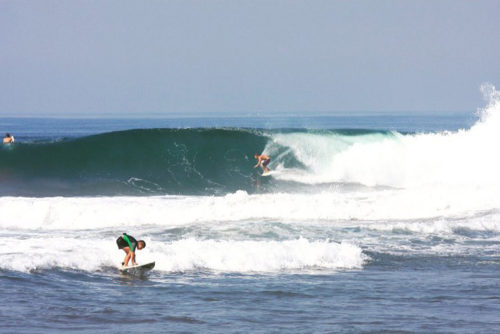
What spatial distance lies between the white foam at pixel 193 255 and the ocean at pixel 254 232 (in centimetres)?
3

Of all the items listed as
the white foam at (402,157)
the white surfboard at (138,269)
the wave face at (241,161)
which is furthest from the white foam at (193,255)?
the white foam at (402,157)

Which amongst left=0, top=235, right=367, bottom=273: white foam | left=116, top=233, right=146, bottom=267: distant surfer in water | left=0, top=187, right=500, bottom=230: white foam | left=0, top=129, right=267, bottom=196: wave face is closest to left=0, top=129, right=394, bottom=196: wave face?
left=0, top=129, right=267, bottom=196: wave face

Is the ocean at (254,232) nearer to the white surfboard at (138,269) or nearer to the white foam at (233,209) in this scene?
the white foam at (233,209)

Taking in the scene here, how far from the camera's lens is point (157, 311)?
30.1 feet

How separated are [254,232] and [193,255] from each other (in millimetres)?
3131

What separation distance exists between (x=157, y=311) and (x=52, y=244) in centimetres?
458

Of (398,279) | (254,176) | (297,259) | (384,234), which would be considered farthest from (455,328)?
(254,176)

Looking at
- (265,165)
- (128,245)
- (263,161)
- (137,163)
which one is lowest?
(128,245)

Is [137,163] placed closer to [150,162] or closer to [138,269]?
[150,162]

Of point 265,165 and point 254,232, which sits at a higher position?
point 265,165

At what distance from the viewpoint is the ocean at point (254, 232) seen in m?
9.16

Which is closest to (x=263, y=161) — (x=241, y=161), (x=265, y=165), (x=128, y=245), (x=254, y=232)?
(x=265, y=165)

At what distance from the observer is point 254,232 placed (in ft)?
50.6

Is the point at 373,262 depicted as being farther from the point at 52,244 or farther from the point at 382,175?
the point at 382,175
